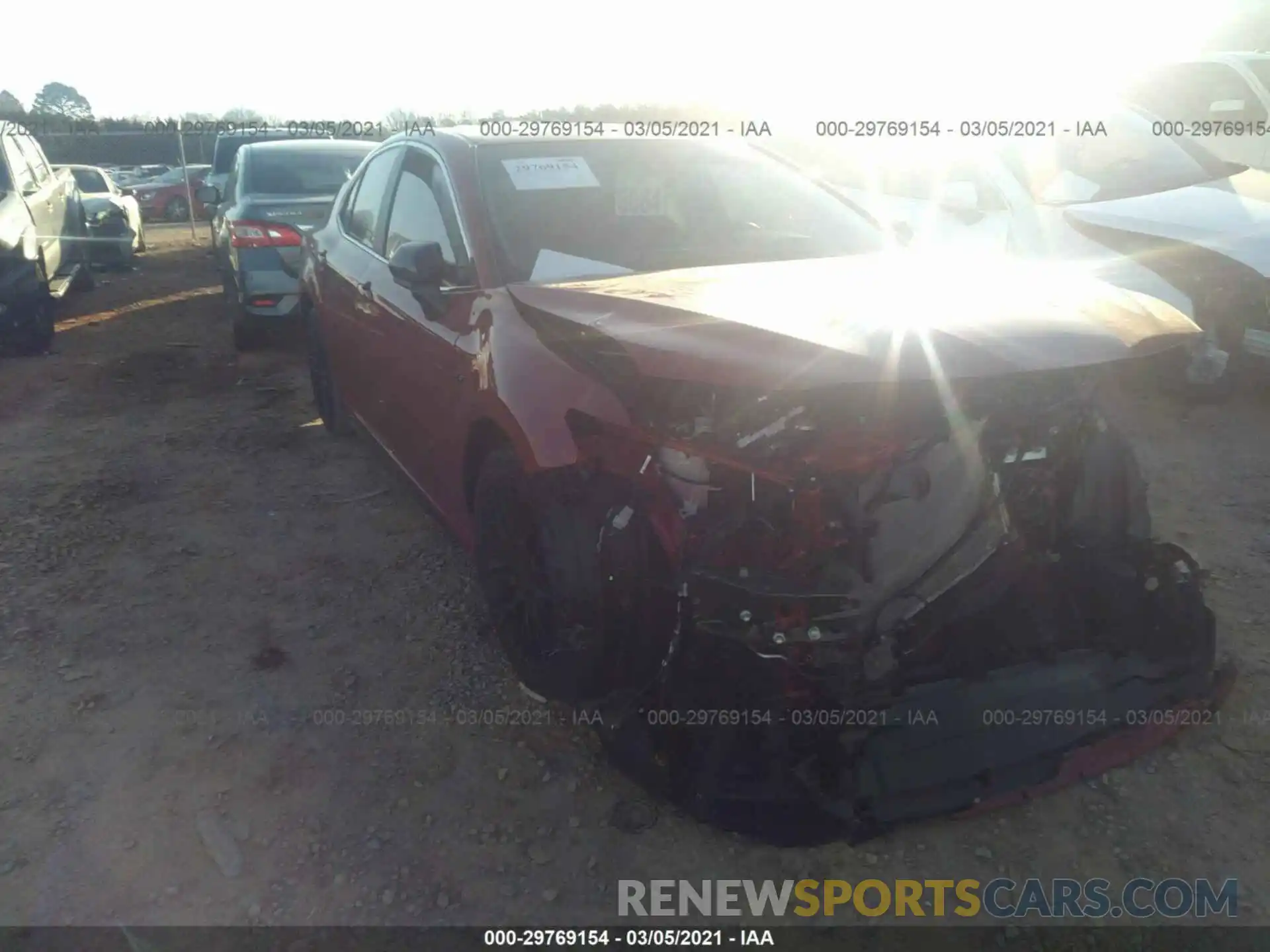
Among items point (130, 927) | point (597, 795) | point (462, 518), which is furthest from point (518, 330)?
point (130, 927)

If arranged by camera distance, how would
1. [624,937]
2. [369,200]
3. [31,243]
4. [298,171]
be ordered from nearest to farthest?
[624,937] → [369,200] → [31,243] → [298,171]

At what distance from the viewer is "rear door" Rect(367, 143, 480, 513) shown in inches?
124

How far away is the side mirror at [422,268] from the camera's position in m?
3.02

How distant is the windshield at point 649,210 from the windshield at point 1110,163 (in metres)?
2.57

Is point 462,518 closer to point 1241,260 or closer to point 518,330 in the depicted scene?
point 518,330

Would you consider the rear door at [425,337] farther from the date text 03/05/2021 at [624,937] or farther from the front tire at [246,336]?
the front tire at [246,336]

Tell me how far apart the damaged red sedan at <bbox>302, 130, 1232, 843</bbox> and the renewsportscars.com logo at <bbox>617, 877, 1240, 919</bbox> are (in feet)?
0.58

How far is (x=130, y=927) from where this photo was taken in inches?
86.5

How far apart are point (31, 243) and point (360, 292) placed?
17.9 ft

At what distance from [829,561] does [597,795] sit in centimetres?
95

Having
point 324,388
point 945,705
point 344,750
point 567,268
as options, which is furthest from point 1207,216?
point 344,750

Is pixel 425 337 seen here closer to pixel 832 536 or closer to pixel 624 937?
pixel 832 536

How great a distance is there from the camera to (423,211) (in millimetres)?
3617

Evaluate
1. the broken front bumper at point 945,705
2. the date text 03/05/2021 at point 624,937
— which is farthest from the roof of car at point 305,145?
the date text 03/05/2021 at point 624,937
